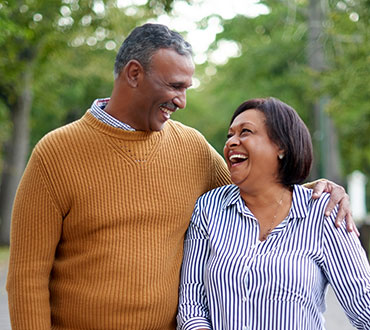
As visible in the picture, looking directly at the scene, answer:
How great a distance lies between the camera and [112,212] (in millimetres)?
2865

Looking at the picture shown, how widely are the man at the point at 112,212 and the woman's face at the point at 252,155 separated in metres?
0.24

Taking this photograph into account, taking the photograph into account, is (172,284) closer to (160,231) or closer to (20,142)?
(160,231)

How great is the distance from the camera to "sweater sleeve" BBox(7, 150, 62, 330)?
111 inches

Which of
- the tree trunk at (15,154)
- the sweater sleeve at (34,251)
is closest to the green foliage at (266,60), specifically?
the tree trunk at (15,154)

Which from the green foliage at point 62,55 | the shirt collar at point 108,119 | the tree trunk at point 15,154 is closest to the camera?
the shirt collar at point 108,119

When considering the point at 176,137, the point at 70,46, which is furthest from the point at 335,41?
the point at 176,137

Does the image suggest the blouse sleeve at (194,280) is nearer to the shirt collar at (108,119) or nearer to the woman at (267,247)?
the woman at (267,247)

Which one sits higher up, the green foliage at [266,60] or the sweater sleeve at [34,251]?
the green foliage at [266,60]

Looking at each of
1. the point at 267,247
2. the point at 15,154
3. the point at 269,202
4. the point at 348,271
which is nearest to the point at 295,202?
the point at 269,202

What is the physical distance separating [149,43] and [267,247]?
93 centimetres

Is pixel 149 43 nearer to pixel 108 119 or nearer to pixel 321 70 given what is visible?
pixel 108 119

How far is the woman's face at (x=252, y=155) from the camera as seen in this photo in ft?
9.61

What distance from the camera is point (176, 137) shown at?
319cm

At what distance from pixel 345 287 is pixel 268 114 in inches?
29.1
